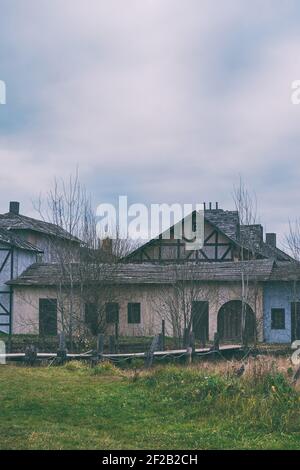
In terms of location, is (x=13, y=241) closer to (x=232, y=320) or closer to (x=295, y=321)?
(x=232, y=320)

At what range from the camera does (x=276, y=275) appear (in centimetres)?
2708

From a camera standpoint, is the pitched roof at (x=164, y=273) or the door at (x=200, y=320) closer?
the pitched roof at (x=164, y=273)

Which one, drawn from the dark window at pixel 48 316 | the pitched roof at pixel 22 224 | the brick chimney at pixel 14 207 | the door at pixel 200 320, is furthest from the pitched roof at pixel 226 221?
the brick chimney at pixel 14 207

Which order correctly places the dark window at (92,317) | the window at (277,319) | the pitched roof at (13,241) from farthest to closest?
the pitched roof at (13,241), the window at (277,319), the dark window at (92,317)

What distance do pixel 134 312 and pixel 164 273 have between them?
2.26 meters

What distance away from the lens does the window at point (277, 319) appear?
2777 centimetres

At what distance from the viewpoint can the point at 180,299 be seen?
87.8ft

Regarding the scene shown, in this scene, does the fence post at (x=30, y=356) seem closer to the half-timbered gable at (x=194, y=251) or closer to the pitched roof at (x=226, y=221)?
the half-timbered gable at (x=194, y=251)

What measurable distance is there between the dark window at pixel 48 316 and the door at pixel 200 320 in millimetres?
6408

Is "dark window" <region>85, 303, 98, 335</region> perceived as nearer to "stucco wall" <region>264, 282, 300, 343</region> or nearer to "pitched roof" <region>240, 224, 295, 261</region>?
"stucco wall" <region>264, 282, 300, 343</region>

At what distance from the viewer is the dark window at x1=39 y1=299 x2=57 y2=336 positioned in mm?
28606
